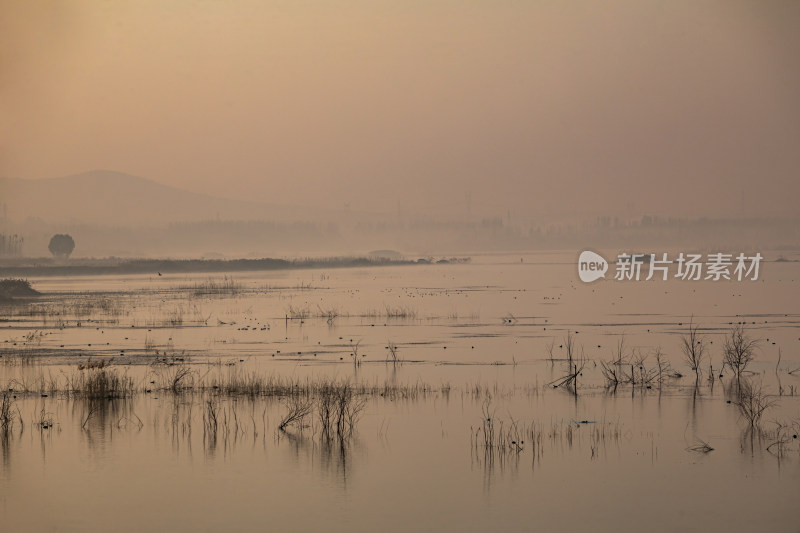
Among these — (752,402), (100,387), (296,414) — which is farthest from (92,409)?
(752,402)

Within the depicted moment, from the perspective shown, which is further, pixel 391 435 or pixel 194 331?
pixel 194 331

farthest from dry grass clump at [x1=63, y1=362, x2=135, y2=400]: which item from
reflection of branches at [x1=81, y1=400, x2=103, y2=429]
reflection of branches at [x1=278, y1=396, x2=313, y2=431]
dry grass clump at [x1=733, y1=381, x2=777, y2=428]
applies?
dry grass clump at [x1=733, y1=381, x2=777, y2=428]

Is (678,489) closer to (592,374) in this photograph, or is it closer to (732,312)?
(592,374)

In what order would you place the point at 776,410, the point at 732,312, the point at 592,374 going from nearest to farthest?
the point at 776,410 → the point at 592,374 → the point at 732,312

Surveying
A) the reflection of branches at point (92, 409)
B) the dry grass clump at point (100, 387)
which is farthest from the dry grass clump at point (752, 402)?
the dry grass clump at point (100, 387)

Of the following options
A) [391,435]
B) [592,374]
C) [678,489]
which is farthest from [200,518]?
[592,374]

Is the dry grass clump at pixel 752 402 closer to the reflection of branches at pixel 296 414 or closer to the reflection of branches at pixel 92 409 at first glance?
the reflection of branches at pixel 296 414

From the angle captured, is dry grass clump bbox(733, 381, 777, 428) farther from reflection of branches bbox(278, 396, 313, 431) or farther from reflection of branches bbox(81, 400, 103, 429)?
reflection of branches bbox(81, 400, 103, 429)

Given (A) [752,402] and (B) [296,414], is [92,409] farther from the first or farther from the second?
(A) [752,402]

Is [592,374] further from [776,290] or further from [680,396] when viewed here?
[776,290]

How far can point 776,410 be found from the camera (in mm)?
23969

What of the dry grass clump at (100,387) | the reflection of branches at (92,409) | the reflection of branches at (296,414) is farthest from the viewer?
the dry grass clump at (100,387)

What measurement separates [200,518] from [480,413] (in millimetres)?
8928

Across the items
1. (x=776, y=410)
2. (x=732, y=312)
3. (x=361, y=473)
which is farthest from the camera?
(x=732, y=312)
